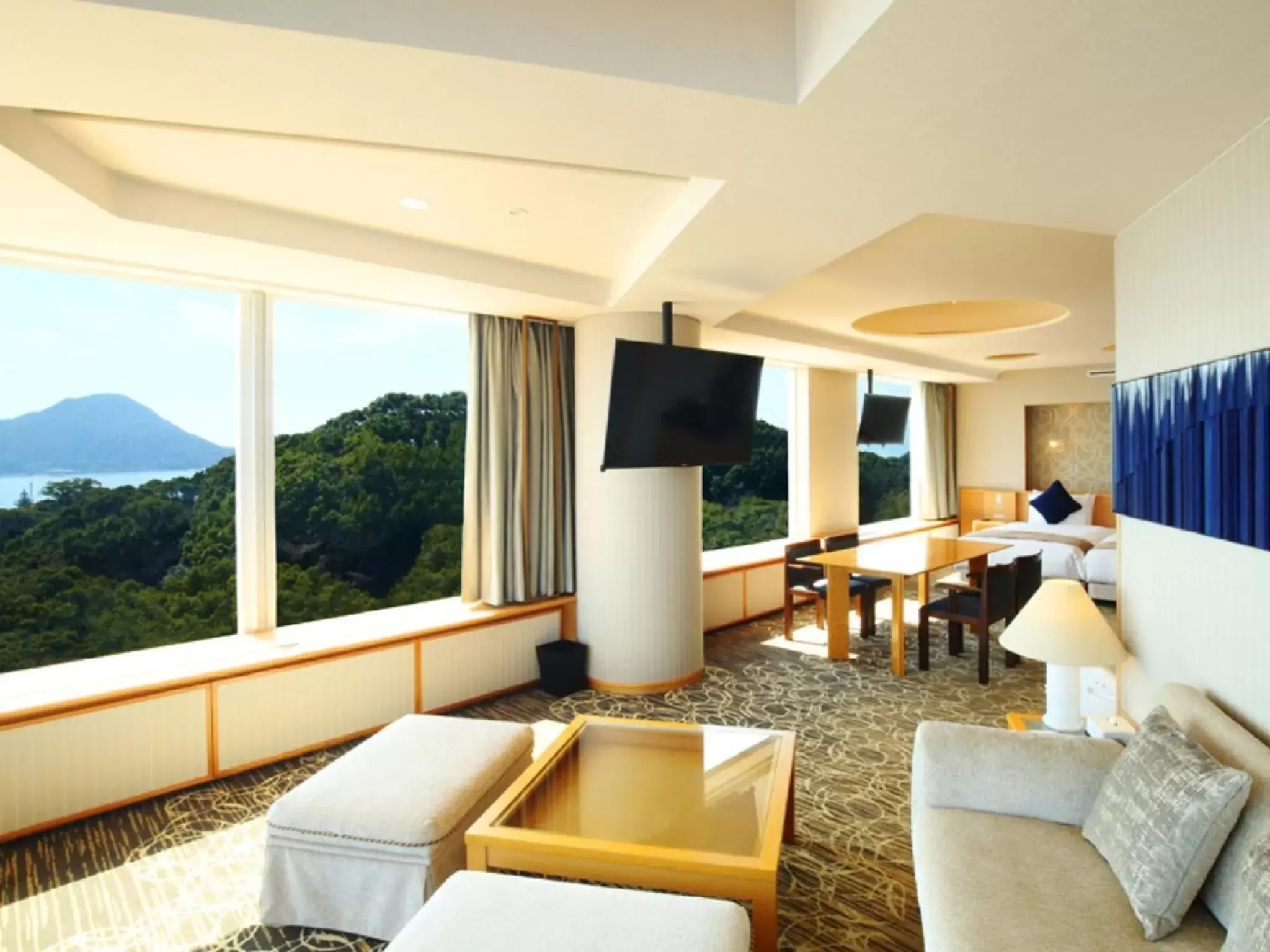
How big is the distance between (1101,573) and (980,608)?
3066 millimetres

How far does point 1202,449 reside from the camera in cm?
225

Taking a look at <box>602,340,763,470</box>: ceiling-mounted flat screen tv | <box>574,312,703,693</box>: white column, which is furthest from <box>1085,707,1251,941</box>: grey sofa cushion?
<box>574,312,703,693</box>: white column

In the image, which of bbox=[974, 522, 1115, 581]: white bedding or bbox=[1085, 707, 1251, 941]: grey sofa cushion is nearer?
bbox=[1085, 707, 1251, 941]: grey sofa cushion

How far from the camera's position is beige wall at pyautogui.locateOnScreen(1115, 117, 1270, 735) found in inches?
80.7

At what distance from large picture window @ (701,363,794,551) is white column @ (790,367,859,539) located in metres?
0.12

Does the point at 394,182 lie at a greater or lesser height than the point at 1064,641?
greater

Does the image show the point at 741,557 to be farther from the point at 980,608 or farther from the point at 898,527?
the point at 898,527

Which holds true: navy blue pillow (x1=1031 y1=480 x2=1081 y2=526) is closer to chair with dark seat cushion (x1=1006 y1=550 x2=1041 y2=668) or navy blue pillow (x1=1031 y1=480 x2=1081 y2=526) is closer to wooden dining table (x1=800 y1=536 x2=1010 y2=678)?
wooden dining table (x1=800 y1=536 x2=1010 y2=678)

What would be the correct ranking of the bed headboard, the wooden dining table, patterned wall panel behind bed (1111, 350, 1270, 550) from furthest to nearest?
1. the bed headboard
2. the wooden dining table
3. patterned wall panel behind bed (1111, 350, 1270, 550)

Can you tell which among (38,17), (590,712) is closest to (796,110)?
(38,17)

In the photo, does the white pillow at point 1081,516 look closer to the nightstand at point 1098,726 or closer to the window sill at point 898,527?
the window sill at point 898,527

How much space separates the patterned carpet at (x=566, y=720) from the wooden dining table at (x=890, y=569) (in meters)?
0.54

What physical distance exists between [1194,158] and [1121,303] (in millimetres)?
908

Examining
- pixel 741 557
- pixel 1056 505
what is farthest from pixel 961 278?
pixel 1056 505
